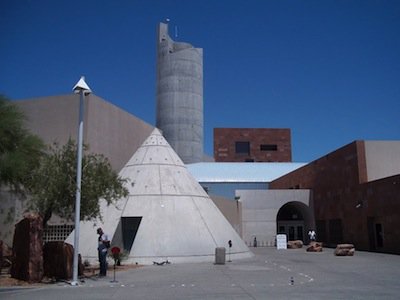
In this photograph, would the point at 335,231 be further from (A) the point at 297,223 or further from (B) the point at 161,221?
(B) the point at 161,221

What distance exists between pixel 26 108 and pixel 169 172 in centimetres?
1202

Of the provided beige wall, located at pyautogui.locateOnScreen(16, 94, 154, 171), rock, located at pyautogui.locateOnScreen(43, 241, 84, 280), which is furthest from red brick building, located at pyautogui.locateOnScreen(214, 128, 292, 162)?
rock, located at pyautogui.locateOnScreen(43, 241, 84, 280)

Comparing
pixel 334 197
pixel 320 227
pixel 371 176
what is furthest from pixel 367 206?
pixel 320 227

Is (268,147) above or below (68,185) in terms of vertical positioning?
above

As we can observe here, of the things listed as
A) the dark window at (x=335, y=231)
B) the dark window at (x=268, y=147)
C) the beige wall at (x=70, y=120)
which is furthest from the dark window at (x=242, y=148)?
the beige wall at (x=70, y=120)

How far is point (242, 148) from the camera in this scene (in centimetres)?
7538

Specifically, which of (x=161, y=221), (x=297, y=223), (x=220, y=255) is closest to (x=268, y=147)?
(x=297, y=223)

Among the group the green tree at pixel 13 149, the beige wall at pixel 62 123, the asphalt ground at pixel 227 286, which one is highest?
the beige wall at pixel 62 123

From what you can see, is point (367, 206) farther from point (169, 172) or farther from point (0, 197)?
point (0, 197)

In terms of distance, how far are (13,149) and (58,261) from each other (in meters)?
6.28

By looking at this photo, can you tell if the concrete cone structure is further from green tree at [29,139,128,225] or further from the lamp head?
the lamp head

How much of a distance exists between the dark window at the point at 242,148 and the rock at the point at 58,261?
61417mm

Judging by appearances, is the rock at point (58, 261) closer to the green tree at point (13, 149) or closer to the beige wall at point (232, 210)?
the green tree at point (13, 149)

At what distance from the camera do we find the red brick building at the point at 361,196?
27.8 m
